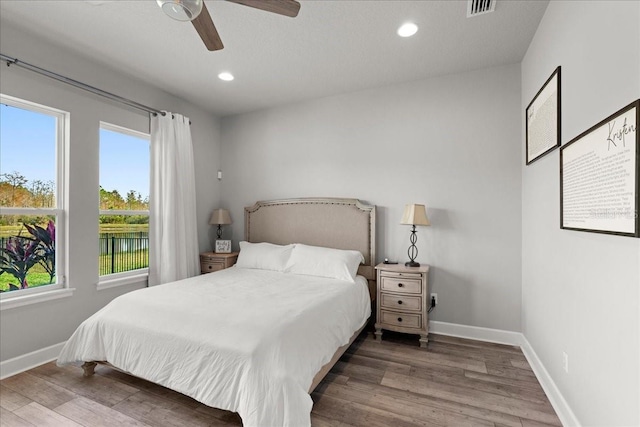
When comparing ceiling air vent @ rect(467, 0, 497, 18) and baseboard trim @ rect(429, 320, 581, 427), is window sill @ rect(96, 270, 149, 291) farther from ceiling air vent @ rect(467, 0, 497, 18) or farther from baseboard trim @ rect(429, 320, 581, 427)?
ceiling air vent @ rect(467, 0, 497, 18)

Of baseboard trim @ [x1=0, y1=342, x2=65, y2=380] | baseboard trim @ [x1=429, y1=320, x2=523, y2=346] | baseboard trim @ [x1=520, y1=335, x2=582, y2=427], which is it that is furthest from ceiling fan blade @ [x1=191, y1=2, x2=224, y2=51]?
baseboard trim @ [x1=429, y1=320, x2=523, y2=346]

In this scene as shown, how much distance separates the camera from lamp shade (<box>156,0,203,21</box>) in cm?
152

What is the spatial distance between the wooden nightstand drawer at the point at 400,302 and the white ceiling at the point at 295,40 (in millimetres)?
2353

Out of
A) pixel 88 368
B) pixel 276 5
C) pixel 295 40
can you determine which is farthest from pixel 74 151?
pixel 276 5

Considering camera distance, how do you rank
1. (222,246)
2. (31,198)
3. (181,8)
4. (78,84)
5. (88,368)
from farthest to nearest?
(222,246) < (78,84) < (31,198) < (88,368) < (181,8)

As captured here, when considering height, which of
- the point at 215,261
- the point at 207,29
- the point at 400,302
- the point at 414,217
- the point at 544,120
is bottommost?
the point at 400,302

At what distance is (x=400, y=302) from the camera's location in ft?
10.1

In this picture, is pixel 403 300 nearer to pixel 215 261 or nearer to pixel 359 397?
pixel 359 397

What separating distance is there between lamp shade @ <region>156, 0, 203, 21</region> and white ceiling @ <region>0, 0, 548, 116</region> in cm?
72

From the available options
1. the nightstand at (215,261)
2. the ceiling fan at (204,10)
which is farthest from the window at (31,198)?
the ceiling fan at (204,10)

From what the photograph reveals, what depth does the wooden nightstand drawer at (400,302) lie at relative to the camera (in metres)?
3.02

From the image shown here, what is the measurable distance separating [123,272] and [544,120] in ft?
13.9

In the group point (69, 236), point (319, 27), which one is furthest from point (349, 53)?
point (69, 236)

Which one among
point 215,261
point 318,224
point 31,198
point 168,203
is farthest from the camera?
point 215,261
